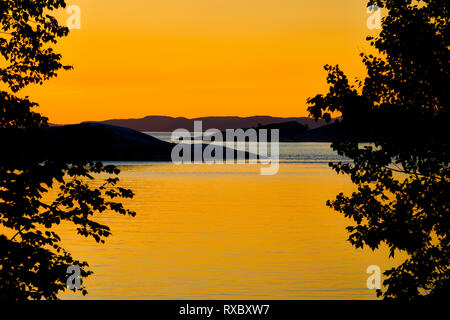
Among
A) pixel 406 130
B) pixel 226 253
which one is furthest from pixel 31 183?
pixel 226 253

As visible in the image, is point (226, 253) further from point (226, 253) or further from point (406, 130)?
point (406, 130)

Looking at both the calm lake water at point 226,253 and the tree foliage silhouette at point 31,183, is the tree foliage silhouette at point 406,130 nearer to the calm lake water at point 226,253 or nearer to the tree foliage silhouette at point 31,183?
the tree foliage silhouette at point 31,183

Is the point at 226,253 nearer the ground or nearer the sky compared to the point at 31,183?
nearer the ground

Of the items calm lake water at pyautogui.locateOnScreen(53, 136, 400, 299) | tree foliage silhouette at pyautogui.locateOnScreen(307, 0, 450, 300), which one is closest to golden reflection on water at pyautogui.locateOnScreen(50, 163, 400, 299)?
calm lake water at pyautogui.locateOnScreen(53, 136, 400, 299)

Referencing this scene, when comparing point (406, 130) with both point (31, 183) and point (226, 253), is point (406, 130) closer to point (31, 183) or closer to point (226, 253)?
point (31, 183)

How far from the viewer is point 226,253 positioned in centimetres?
3728

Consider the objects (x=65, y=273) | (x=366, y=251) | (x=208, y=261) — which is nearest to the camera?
(x=65, y=273)

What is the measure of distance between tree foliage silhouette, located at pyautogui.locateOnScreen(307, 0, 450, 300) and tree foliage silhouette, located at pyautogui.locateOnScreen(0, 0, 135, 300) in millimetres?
5949

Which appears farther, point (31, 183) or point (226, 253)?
point (226, 253)

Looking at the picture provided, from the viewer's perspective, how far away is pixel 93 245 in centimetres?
3991
